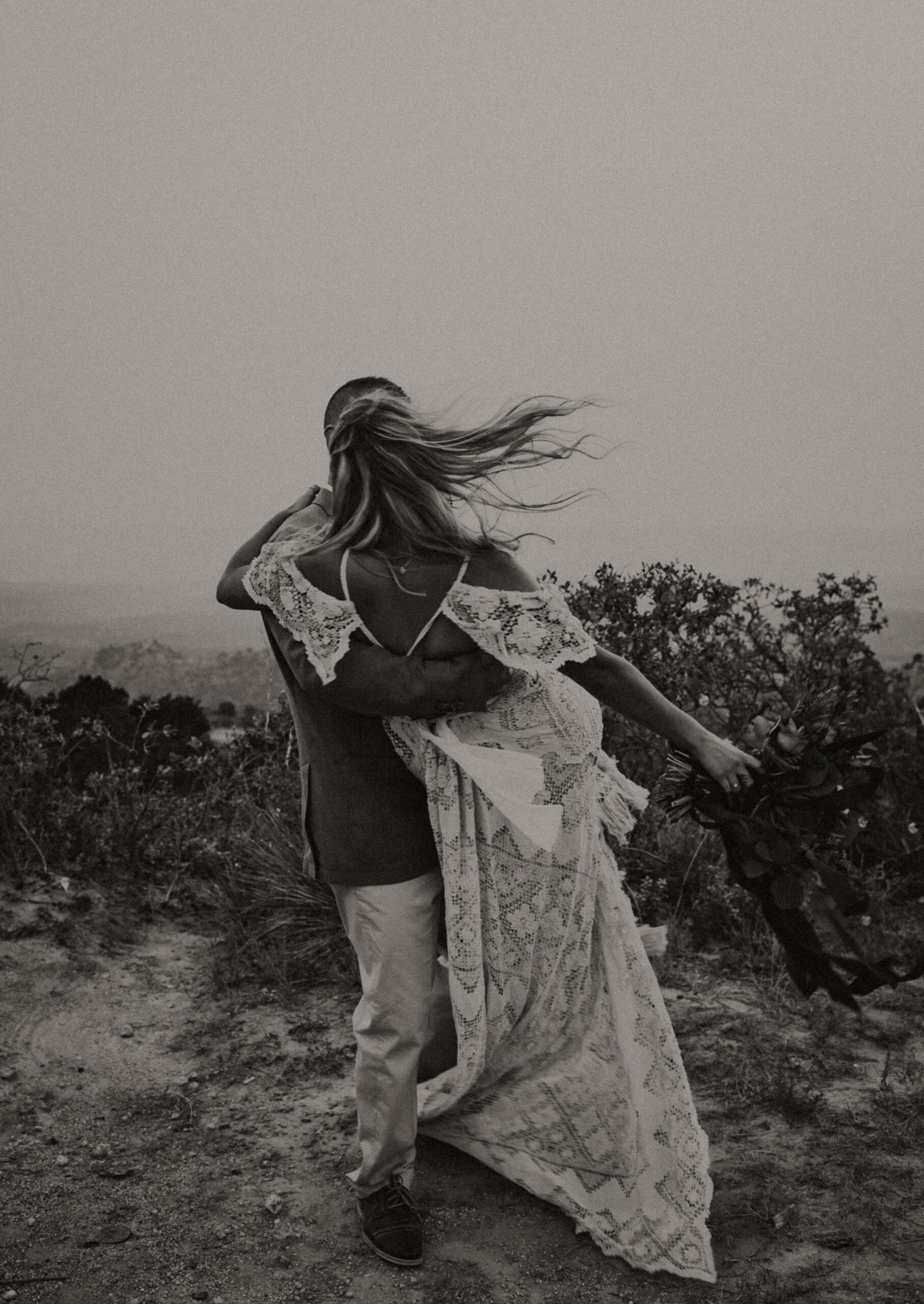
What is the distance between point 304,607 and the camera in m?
2.41

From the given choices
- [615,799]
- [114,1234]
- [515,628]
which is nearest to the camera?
[515,628]

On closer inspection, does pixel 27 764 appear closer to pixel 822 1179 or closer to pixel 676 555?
pixel 676 555

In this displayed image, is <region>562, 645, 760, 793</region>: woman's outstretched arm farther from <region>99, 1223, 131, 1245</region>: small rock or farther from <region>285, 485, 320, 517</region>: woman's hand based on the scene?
<region>99, 1223, 131, 1245</region>: small rock

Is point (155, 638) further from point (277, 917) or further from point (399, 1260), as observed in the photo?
point (399, 1260)

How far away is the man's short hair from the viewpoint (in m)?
2.71

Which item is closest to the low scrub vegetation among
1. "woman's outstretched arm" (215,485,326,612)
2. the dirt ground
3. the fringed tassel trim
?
the dirt ground

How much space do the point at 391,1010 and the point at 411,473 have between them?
4.07ft

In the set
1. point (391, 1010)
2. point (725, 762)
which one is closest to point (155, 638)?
point (391, 1010)

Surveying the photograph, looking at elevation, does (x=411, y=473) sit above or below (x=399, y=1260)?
above

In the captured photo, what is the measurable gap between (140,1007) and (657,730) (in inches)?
94.5

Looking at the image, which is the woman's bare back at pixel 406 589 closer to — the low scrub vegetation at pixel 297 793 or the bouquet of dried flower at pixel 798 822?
the bouquet of dried flower at pixel 798 822

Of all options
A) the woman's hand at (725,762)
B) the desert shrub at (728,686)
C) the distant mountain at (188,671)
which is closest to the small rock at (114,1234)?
the woman's hand at (725,762)

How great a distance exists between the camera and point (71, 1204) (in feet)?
9.35

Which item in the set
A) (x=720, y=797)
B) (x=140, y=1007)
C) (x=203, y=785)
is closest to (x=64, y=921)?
(x=140, y=1007)
